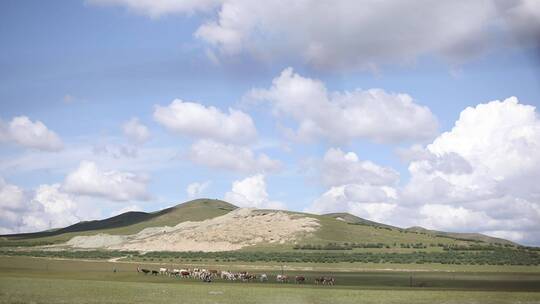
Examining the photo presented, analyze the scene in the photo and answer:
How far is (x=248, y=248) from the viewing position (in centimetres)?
17312

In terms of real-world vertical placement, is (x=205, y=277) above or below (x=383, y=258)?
below

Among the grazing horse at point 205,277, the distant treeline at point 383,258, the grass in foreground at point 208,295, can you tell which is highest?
the distant treeline at point 383,258

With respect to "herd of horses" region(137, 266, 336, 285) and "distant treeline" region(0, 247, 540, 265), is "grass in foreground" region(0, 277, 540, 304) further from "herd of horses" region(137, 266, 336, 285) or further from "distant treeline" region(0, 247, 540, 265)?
"distant treeline" region(0, 247, 540, 265)

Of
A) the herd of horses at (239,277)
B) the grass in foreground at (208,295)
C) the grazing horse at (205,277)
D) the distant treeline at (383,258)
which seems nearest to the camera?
the grass in foreground at (208,295)

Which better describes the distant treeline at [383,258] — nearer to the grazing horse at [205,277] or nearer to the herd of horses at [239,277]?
the herd of horses at [239,277]

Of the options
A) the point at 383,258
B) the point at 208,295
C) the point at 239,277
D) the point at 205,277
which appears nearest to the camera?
the point at 208,295

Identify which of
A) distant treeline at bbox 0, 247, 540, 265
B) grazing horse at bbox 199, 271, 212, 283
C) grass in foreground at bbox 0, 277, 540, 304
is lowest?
grass in foreground at bbox 0, 277, 540, 304

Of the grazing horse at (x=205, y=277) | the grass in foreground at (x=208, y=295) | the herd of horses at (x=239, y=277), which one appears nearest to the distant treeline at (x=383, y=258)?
the herd of horses at (x=239, y=277)

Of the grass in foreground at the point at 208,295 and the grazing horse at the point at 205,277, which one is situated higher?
the grazing horse at the point at 205,277

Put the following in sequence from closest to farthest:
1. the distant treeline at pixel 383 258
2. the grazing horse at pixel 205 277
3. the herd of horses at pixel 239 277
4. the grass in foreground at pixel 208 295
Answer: the grass in foreground at pixel 208 295 < the herd of horses at pixel 239 277 < the grazing horse at pixel 205 277 < the distant treeline at pixel 383 258

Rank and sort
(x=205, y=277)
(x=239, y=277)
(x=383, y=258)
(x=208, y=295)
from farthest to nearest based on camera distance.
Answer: (x=383, y=258) → (x=239, y=277) → (x=205, y=277) → (x=208, y=295)

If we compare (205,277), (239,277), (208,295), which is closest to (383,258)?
(239,277)

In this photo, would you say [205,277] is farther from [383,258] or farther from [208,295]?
[383,258]

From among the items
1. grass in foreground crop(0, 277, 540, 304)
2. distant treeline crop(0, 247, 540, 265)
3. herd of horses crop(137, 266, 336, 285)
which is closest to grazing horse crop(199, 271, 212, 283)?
herd of horses crop(137, 266, 336, 285)
